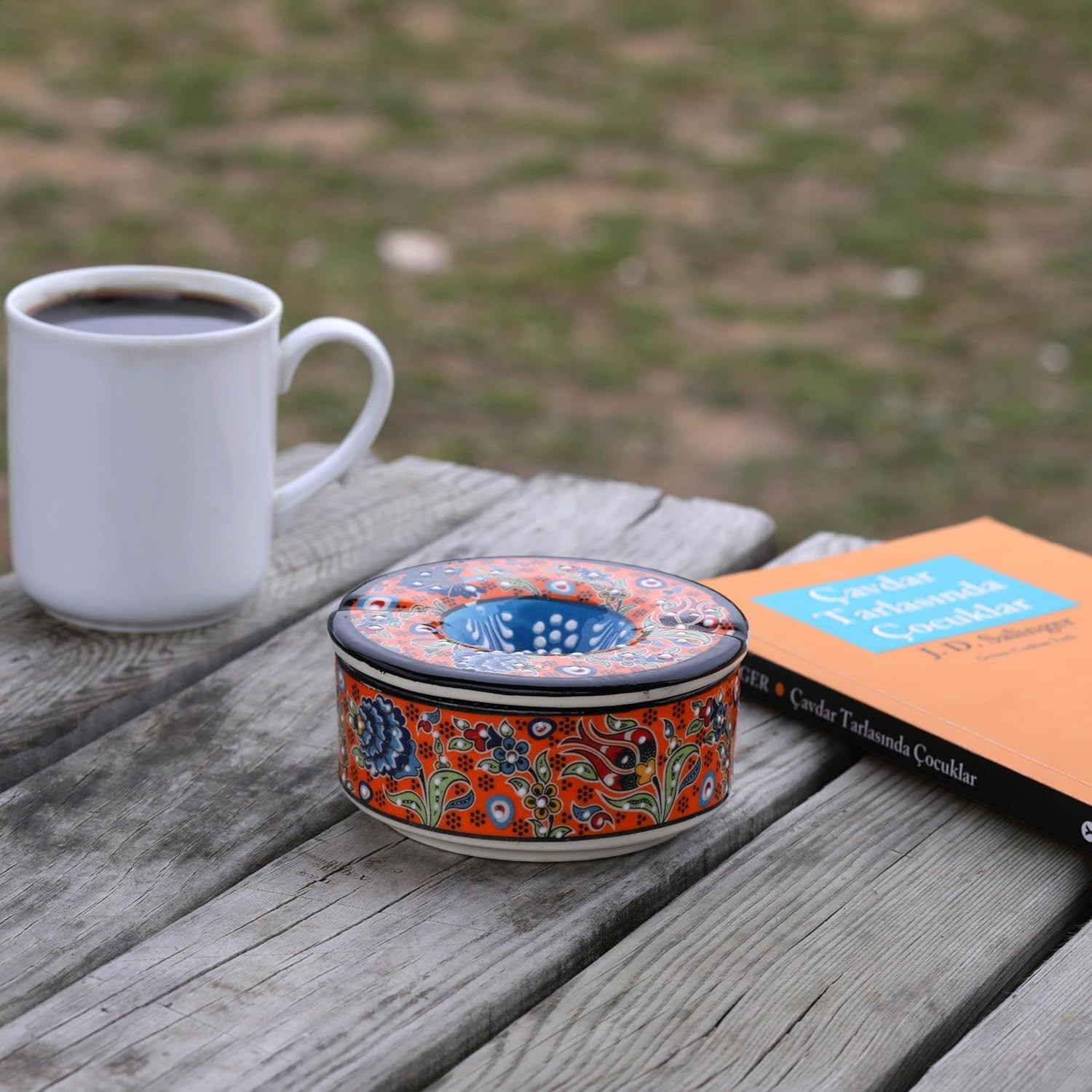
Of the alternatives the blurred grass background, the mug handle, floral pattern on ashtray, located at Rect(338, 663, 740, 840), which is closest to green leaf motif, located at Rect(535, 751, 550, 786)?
floral pattern on ashtray, located at Rect(338, 663, 740, 840)

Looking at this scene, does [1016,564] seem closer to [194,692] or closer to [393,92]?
[194,692]

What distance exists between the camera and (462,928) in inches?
25.7

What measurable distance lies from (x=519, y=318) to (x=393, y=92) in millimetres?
1163

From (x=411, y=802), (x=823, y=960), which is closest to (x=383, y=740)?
(x=411, y=802)

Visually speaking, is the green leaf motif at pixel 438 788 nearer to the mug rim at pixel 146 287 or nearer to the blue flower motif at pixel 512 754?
the blue flower motif at pixel 512 754

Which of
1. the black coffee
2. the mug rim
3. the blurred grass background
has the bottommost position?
the blurred grass background

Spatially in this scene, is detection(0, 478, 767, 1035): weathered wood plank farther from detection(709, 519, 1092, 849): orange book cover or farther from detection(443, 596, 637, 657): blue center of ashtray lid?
detection(709, 519, 1092, 849): orange book cover

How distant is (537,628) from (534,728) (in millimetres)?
112

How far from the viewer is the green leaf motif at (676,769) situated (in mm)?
680

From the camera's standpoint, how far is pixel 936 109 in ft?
12.2

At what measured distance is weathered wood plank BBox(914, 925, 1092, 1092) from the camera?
1.92 feet

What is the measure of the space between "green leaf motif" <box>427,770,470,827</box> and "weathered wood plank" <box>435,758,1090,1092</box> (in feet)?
0.31

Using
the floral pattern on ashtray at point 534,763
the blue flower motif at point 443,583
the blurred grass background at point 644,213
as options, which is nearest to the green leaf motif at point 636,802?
the floral pattern on ashtray at point 534,763

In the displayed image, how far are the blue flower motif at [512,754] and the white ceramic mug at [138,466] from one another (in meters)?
0.32
